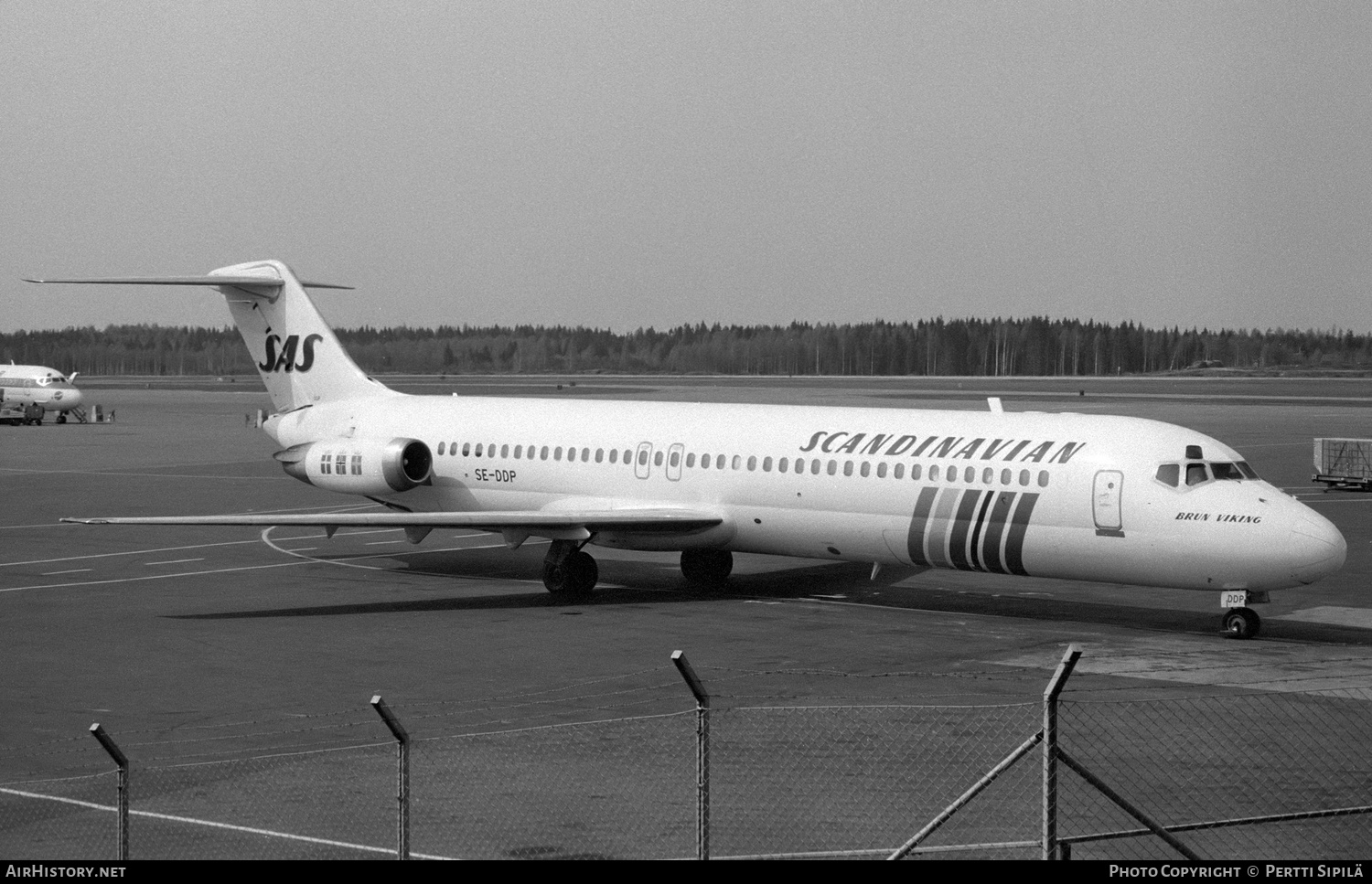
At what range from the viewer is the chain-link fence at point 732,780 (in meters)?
12.2

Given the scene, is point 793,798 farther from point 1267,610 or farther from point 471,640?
point 1267,610

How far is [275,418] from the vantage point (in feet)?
110

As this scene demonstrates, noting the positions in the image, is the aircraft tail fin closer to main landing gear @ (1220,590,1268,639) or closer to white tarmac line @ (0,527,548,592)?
white tarmac line @ (0,527,548,592)

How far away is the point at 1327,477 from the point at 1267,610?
2456cm

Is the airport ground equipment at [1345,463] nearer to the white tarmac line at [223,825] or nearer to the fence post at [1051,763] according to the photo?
the white tarmac line at [223,825]

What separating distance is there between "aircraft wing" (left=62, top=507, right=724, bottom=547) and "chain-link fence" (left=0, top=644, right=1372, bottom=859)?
24.3 feet

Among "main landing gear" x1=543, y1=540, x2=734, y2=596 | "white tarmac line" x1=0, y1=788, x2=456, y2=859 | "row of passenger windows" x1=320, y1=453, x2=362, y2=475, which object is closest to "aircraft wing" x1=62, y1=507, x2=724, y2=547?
"main landing gear" x1=543, y1=540, x2=734, y2=596


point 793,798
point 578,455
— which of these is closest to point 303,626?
point 578,455

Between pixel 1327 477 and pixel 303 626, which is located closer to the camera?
pixel 303 626

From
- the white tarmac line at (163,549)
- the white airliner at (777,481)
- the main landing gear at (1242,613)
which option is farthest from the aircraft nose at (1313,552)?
the white tarmac line at (163,549)

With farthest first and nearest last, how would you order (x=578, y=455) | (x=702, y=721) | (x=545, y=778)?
(x=578, y=455), (x=545, y=778), (x=702, y=721)

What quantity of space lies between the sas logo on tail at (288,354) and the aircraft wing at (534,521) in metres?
6.90

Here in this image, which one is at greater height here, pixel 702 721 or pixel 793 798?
pixel 702 721

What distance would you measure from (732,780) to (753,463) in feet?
40.9
